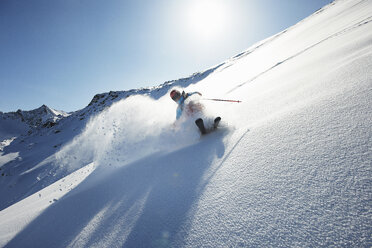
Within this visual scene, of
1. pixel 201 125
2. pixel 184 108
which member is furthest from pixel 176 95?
pixel 201 125

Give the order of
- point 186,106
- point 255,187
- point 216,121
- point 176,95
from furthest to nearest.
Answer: point 176,95 → point 186,106 → point 216,121 → point 255,187

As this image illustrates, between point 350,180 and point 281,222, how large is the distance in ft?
1.63

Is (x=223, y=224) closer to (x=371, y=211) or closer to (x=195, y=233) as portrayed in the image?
(x=195, y=233)

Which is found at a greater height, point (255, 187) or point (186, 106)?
point (186, 106)

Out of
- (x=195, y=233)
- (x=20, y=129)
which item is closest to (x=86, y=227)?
(x=195, y=233)

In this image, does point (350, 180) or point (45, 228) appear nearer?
point (350, 180)

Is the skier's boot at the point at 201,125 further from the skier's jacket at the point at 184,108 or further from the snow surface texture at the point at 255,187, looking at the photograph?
the skier's jacket at the point at 184,108

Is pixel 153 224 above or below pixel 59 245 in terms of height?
below

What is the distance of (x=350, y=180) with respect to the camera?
37.3 inches

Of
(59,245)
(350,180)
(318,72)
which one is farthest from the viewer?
(318,72)

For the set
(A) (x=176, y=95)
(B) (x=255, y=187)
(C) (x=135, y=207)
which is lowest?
(B) (x=255, y=187)

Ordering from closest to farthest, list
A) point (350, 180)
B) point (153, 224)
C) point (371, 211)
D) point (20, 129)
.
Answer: point (371, 211)
point (350, 180)
point (153, 224)
point (20, 129)

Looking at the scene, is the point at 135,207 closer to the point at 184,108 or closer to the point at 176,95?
the point at 184,108

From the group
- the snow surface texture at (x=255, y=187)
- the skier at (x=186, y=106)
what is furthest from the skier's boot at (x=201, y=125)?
the skier at (x=186, y=106)
